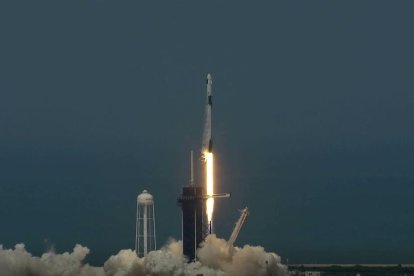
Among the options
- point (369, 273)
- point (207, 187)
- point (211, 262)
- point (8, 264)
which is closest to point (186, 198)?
point (207, 187)

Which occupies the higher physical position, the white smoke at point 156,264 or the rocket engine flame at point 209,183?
the rocket engine flame at point 209,183

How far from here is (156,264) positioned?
398 feet

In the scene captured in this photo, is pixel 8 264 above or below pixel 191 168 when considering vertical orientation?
below

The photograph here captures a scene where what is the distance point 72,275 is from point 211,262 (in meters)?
15.9

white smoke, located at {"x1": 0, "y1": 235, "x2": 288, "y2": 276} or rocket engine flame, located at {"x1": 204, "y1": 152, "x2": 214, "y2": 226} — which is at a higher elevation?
rocket engine flame, located at {"x1": 204, "y1": 152, "x2": 214, "y2": 226}

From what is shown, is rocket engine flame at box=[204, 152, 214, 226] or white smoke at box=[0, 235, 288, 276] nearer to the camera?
white smoke at box=[0, 235, 288, 276]

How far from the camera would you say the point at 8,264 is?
123 metres

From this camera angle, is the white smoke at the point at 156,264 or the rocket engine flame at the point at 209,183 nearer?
the white smoke at the point at 156,264

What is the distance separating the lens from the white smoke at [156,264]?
122188 mm

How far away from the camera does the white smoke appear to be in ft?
401

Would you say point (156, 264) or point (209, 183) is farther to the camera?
point (209, 183)

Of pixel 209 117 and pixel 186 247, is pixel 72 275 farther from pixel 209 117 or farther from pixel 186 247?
pixel 209 117

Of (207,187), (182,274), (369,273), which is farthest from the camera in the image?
(369,273)

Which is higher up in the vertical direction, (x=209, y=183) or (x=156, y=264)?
(x=209, y=183)
